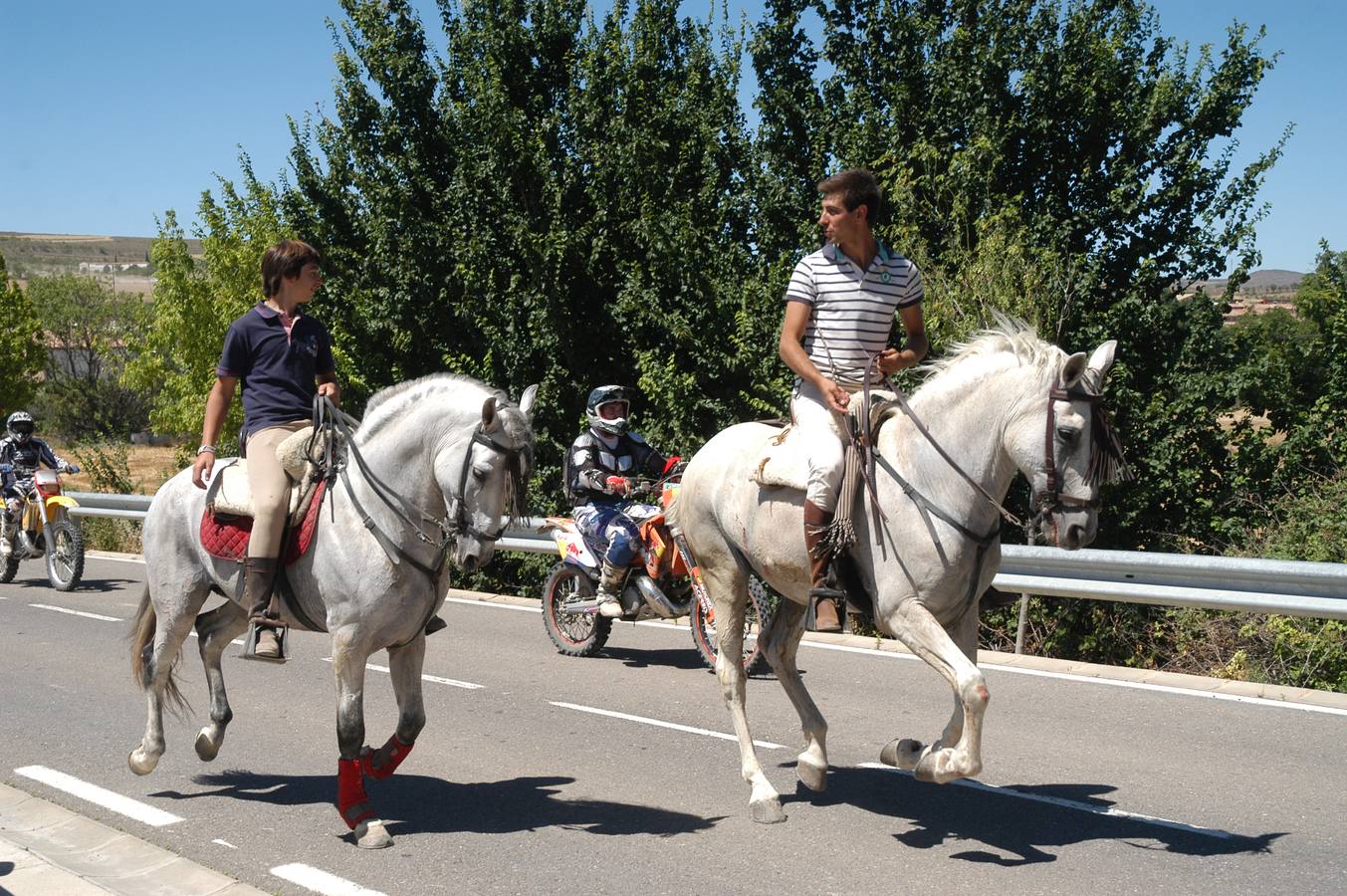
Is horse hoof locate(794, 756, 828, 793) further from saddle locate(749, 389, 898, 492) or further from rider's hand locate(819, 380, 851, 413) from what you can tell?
rider's hand locate(819, 380, 851, 413)

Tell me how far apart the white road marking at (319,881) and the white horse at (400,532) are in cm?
33

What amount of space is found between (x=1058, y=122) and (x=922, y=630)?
13.3m

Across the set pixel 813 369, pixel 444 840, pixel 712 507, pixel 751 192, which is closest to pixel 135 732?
pixel 444 840

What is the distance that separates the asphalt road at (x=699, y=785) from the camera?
554 centimetres

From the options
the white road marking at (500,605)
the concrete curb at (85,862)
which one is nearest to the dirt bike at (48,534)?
the white road marking at (500,605)

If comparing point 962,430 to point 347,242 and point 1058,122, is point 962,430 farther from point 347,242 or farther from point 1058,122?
point 347,242

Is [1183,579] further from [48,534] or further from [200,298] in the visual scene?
[200,298]

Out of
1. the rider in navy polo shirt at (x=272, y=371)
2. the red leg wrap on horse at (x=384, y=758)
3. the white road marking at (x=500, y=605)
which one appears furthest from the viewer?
the white road marking at (x=500, y=605)

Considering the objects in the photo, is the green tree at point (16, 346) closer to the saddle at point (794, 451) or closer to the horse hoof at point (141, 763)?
the horse hoof at point (141, 763)

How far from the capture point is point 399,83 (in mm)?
21422

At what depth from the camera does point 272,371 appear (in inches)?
259

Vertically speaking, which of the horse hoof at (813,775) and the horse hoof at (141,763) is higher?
the horse hoof at (813,775)

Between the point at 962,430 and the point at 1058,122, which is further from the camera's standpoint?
A: the point at 1058,122

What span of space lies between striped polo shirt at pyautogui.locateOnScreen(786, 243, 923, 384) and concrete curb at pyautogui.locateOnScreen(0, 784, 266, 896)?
3.59m
